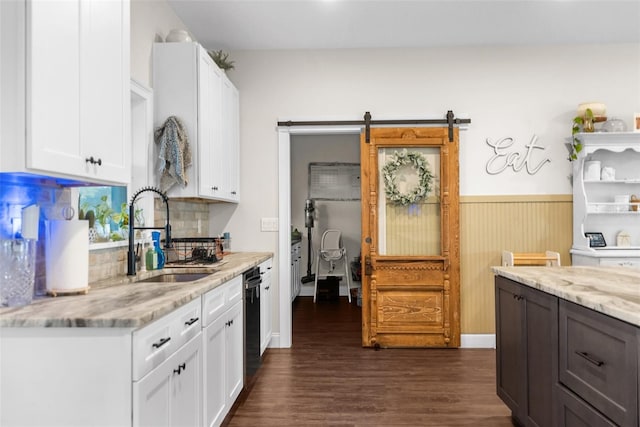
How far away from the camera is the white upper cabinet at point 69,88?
1.45 metres

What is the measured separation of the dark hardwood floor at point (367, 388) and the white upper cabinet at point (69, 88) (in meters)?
1.69

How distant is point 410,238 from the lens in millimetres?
4164

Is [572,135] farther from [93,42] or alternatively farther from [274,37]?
[93,42]

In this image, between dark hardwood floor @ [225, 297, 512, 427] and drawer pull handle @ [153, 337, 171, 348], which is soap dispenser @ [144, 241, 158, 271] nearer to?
dark hardwood floor @ [225, 297, 512, 427]

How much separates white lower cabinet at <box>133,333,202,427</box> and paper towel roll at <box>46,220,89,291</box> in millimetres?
521

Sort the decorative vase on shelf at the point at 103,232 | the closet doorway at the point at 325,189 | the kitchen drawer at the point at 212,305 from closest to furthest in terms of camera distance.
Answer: the kitchen drawer at the point at 212,305
the decorative vase on shelf at the point at 103,232
the closet doorway at the point at 325,189

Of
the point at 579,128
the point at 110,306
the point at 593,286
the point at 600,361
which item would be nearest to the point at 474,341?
the point at 579,128

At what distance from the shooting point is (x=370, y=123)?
4.15 m

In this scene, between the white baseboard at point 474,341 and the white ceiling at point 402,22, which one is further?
the white baseboard at point 474,341

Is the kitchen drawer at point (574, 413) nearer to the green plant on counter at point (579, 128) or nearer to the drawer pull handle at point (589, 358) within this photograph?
the drawer pull handle at point (589, 358)

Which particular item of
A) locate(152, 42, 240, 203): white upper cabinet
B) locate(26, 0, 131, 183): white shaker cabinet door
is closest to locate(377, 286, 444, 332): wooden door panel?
locate(152, 42, 240, 203): white upper cabinet

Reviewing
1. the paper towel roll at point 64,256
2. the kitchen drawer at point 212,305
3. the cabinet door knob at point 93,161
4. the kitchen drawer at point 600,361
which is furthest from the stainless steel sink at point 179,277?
the kitchen drawer at point 600,361

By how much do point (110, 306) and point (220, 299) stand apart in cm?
84

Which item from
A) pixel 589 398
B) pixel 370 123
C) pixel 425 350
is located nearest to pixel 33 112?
pixel 589 398
